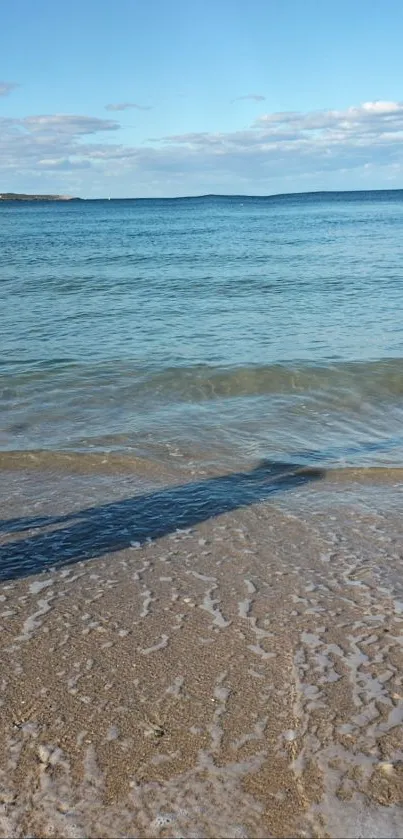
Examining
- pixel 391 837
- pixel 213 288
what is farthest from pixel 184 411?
pixel 213 288

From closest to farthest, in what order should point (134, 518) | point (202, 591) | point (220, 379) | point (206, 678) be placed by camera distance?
1. point (206, 678)
2. point (202, 591)
3. point (134, 518)
4. point (220, 379)

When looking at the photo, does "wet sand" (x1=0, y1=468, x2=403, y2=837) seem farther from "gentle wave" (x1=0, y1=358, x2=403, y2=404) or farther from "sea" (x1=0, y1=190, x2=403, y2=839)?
"gentle wave" (x1=0, y1=358, x2=403, y2=404)

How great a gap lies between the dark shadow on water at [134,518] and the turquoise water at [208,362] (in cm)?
66

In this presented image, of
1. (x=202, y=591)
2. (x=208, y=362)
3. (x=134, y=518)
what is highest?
(x=202, y=591)

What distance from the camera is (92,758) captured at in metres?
3.54

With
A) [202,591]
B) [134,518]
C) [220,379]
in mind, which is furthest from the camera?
[220,379]

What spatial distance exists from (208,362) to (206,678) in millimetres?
8946

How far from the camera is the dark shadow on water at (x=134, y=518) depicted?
19.3ft

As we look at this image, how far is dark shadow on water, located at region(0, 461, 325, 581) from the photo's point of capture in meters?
5.89

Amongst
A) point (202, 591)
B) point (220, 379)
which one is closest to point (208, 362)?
point (220, 379)

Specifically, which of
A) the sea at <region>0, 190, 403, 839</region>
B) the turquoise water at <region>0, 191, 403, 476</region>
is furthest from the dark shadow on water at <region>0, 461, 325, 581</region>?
the turquoise water at <region>0, 191, 403, 476</region>

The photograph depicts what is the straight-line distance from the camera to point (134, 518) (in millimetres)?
6664

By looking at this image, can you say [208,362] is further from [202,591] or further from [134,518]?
[202,591]

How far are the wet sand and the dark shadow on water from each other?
0.13 feet
